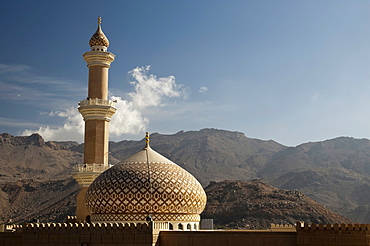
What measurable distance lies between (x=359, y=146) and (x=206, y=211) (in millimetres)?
88161

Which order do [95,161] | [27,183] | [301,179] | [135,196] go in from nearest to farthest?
[135,196], [95,161], [27,183], [301,179]

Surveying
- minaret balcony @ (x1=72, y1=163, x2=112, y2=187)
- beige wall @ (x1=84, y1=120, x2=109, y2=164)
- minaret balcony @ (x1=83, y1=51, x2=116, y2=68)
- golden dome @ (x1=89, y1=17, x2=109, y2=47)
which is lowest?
minaret balcony @ (x1=72, y1=163, x2=112, y2=187)

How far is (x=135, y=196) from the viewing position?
16.3 m


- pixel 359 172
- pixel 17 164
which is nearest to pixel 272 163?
pixel 359 172

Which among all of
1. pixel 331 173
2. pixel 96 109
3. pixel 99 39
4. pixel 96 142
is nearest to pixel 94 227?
pixel 96 142

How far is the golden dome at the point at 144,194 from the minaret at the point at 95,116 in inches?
140

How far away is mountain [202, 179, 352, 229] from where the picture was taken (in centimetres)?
5706

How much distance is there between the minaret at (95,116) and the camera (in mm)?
20875

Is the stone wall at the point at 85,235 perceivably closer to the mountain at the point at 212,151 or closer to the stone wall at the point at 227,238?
the stone wall at the point at 227,238

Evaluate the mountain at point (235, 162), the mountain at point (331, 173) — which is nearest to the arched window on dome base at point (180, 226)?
the mountain at point (235, 162)

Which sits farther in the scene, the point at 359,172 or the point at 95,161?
the point at 359,172

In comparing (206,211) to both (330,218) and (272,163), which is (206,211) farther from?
(272,163)

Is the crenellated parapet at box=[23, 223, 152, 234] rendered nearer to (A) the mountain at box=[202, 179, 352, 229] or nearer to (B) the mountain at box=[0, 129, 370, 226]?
(A) the mountain at box=[202, 179, 352, 229]

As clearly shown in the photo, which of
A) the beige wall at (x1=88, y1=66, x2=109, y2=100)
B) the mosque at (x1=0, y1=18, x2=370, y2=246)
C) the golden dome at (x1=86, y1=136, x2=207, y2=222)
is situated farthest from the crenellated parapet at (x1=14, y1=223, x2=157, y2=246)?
the beige wall at (x1=88, y1=66, x2=109, y2=100)
